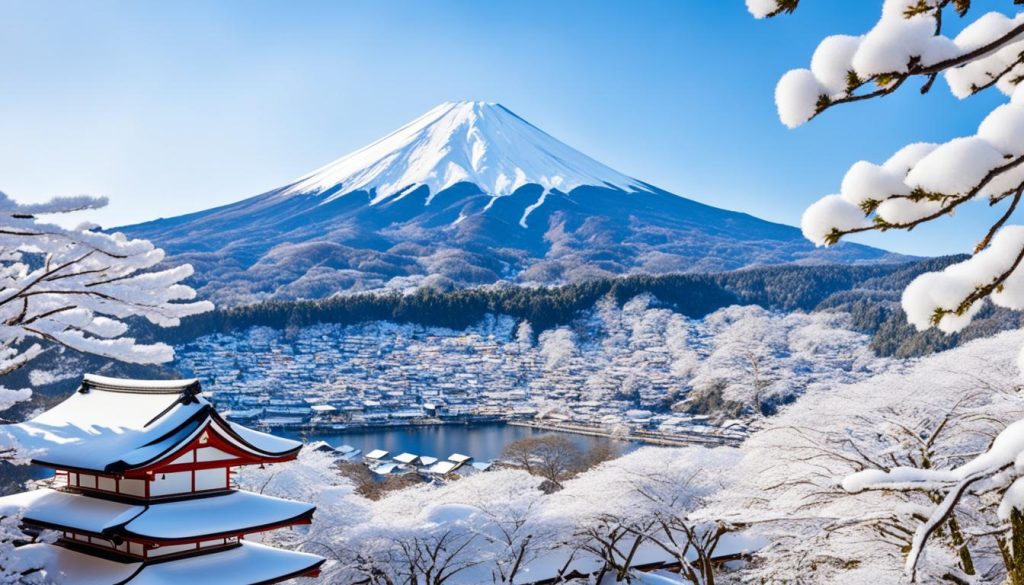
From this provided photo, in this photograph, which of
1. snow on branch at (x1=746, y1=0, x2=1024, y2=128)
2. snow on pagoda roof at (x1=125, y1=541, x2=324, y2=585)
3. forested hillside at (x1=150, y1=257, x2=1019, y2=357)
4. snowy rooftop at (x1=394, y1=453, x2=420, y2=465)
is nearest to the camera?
snow on branch at (x1=746, y1=0, x2=1024, y2=128)

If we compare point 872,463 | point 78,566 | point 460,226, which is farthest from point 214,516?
point 460,226

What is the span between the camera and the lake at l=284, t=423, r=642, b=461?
32.4 m

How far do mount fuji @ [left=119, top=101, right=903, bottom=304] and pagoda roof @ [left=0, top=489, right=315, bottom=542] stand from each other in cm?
6105

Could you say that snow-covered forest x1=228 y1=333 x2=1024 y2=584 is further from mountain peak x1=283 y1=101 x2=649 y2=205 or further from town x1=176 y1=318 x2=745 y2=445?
mountain peak x1=283 y1=101 x2=649 y2=205

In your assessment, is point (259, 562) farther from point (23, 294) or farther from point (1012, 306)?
point (1012, 306)

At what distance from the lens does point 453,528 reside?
1256 cm

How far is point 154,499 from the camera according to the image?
26.1 feet

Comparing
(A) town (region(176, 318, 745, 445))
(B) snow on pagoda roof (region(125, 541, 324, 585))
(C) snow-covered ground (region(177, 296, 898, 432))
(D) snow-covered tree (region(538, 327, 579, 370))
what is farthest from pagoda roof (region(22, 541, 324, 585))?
(D) snow-covered tree (region(538, 327, 579, 370))

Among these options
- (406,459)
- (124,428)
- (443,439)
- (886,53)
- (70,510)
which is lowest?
(443,439)

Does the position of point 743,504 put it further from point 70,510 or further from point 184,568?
point 70,510

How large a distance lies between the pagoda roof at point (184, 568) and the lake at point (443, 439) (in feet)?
72.0

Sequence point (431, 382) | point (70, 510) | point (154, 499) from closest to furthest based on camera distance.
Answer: point (154, 499) < point (70, 510) < point (431, 382)

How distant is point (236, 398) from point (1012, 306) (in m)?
41.4

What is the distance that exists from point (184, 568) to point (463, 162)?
10915 cm
